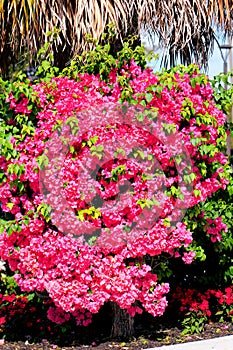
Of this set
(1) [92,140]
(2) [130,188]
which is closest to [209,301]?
(2) [130,188]

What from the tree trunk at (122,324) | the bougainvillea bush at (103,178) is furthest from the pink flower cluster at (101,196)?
the tree trunk at (122,324)

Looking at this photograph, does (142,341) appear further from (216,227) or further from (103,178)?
(103,178)

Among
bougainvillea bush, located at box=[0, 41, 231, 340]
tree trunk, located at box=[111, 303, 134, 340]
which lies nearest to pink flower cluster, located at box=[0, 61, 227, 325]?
bougainvillea bush, located at box=[0, 41, 231, 340]

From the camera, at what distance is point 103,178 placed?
16.7ft

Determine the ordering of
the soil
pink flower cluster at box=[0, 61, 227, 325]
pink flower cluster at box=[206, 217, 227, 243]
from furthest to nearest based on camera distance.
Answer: pink flower cluster at box=[206, 217, 227, 243], the soil, pink flower cluster at box=[0, 61, 227, 325]

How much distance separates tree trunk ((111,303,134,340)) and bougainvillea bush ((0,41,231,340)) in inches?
13.5

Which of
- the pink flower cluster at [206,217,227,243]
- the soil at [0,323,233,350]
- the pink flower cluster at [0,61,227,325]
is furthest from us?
the pink flower cluster at [206,217,227,243]

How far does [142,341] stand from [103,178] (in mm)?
1604

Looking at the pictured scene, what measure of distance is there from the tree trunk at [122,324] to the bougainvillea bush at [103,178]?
1.12 ft

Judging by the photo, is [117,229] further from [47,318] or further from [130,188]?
[47,318]

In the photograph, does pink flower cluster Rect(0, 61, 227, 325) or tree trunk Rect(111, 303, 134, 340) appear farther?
tree trunk Rect(111, 303, 134, 340)

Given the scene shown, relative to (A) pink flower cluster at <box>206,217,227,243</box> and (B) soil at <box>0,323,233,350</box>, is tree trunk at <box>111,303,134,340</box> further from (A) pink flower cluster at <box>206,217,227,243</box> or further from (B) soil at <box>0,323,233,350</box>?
(A) pink flower cluster at <box>206,217,227,243</box>

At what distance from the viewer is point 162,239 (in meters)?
5.05

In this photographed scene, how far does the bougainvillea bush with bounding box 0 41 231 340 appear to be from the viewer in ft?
16.5
